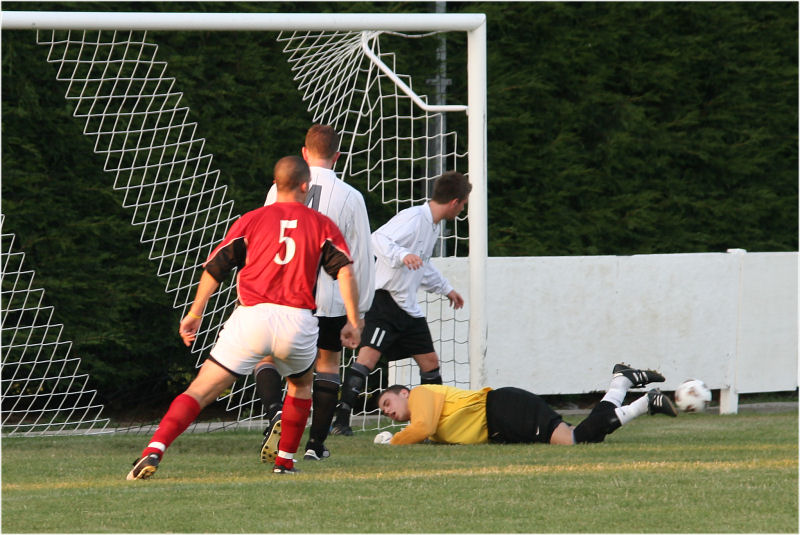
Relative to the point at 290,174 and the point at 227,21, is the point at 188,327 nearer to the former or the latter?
the point at 290,174

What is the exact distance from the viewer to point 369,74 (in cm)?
945

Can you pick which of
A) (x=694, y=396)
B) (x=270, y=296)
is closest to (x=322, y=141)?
(x=270, y=296)

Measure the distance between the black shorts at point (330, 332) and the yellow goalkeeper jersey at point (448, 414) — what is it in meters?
0.94

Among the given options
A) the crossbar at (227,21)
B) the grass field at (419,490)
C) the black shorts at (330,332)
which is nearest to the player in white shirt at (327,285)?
the black shorts at (330,332)

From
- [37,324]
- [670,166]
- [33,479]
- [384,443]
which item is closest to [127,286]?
[37,324]

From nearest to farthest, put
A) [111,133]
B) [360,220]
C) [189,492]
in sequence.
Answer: [189,492] < [360,220] < [111,133]

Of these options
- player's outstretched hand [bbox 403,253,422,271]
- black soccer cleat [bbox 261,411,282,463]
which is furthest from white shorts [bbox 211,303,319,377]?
player's outstretched hand [bbox 403,253,422,271]

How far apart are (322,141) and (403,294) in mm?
1780

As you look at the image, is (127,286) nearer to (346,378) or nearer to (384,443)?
(346,378)

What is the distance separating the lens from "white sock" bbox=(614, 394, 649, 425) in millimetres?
7477

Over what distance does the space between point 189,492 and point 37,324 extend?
4.44 metres

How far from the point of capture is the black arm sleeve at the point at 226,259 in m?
5.88

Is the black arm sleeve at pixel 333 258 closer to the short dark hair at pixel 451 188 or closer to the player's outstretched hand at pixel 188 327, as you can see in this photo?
the player's outstretched hand at pixel 188 327

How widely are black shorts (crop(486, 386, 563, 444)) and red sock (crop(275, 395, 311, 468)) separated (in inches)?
73.0
